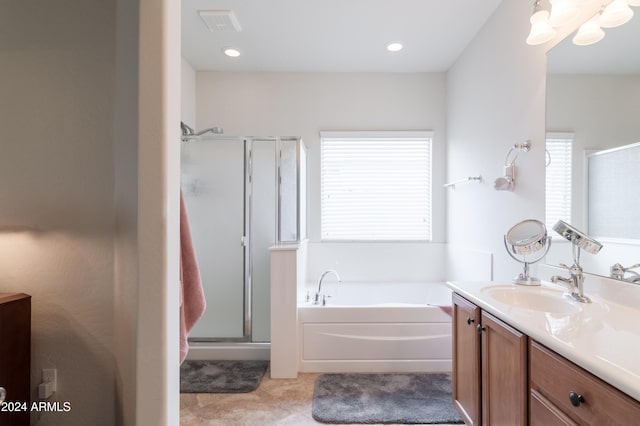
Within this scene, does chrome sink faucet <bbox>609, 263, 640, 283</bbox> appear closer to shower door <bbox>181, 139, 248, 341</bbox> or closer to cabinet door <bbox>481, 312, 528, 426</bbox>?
cabinet door <bbox>481, 312, 528, 426</bbox>

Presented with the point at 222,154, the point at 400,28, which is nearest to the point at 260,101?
the point at 222,154

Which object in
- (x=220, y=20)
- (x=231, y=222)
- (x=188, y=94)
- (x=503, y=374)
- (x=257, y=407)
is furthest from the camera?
(x=188, y=94)

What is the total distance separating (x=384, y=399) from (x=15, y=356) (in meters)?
1.99

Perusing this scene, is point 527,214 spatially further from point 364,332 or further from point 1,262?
point 1,262

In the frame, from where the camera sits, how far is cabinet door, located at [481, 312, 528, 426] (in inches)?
43.6

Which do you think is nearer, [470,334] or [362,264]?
[470,334]

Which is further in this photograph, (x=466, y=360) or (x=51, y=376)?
(x=466, y=360)

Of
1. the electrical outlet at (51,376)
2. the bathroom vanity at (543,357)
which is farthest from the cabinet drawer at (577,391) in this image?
the electrical outlet at (51,376)

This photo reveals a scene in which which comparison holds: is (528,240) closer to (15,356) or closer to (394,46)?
(394,46)

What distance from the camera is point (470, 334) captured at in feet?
4.99

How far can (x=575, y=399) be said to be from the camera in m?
0.85

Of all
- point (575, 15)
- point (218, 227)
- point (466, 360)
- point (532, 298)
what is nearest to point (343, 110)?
point (218, 227)

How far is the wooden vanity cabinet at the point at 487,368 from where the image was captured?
3.70ft

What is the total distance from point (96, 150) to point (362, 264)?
8.49ft
